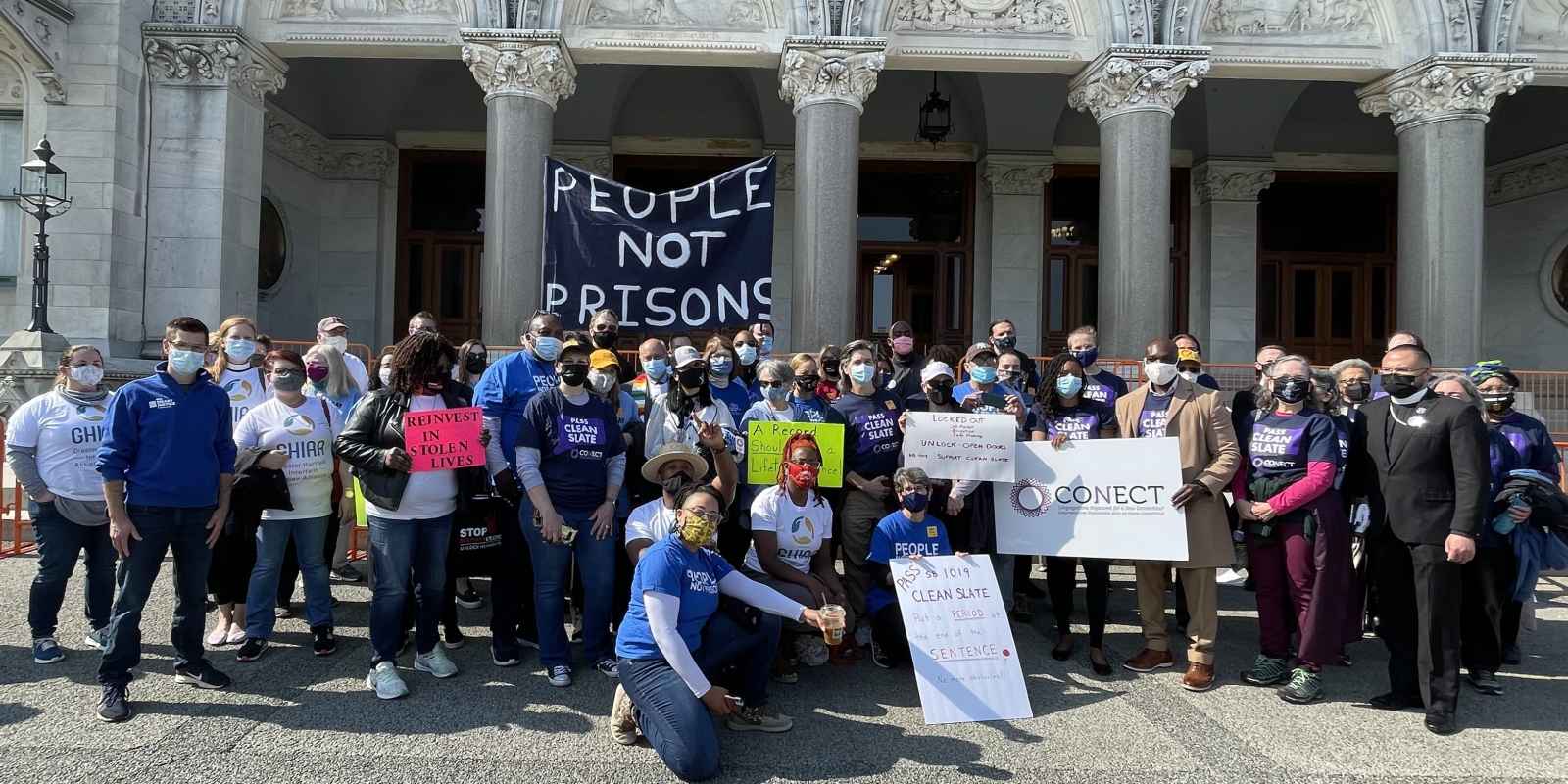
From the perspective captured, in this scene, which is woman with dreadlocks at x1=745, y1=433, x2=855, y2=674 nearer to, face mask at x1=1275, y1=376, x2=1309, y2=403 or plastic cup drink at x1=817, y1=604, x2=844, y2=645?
plastic cup drink at x1=817, y1=604, x2=844, y2=645

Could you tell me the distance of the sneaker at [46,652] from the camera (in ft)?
18.3

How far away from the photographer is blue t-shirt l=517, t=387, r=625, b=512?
5.40m

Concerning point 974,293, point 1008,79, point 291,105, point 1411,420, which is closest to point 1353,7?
point 1008,79

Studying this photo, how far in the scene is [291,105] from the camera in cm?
1656

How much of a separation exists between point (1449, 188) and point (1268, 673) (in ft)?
35.1

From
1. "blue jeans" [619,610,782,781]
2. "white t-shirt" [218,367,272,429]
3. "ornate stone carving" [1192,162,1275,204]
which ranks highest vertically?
"ornate stone carving" [1192,162,1275,204]

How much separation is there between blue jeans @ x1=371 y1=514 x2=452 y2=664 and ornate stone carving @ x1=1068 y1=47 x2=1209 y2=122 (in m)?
11.1

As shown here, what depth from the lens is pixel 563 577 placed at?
5516 millimetres

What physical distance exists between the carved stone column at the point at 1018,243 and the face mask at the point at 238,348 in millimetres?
14358

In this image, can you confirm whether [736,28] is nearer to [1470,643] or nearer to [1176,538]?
[1176,538]

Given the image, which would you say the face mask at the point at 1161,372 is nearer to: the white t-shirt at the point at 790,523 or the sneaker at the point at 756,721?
the white t-shirt at the point at 790,523

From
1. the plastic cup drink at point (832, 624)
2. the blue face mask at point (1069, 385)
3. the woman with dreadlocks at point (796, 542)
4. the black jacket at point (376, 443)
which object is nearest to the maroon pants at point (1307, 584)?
the blue face mask at point (1069, 385)

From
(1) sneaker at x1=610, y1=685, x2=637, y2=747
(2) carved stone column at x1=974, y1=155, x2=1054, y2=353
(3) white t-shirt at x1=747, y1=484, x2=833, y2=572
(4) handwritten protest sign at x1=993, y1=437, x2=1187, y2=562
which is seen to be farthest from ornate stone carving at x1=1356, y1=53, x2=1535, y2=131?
(1) sneaker at x1=610, y1=685, x2=637, y2=747

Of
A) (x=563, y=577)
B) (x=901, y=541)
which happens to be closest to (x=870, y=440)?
(x=901, y=541)
